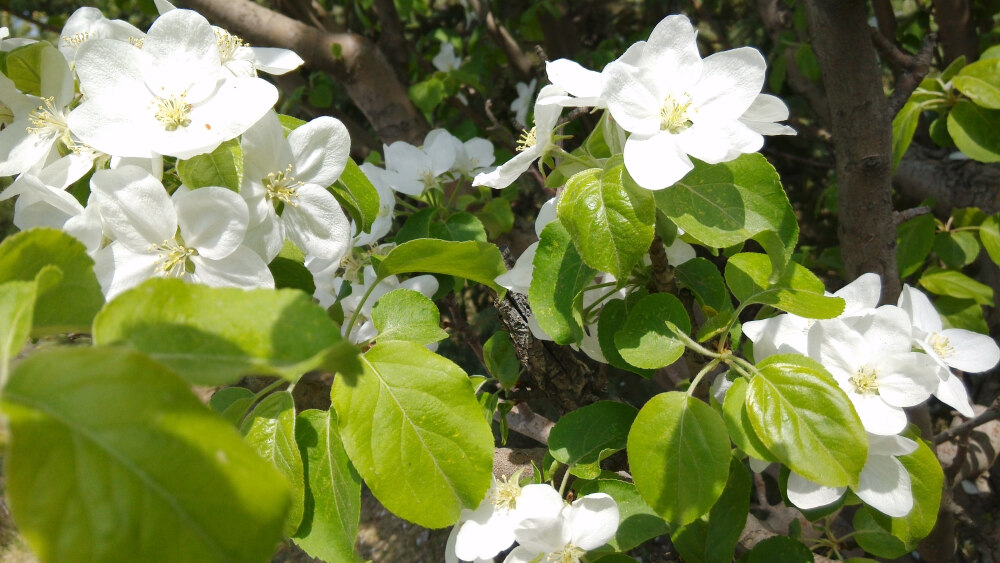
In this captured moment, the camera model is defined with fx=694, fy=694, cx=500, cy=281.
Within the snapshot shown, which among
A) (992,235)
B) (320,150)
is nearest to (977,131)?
(992,235)

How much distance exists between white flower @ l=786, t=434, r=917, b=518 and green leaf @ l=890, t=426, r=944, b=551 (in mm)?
34

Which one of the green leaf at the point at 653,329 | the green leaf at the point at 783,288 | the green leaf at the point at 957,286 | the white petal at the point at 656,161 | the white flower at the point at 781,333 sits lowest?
the green leaf at the point at 957,286

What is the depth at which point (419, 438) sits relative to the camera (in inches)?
27.6

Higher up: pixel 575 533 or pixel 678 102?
pixel 678 102

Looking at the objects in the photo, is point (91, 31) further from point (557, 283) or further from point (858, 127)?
point (858, 127)

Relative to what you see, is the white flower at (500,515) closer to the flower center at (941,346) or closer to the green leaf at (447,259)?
the green leaf at (447,259)

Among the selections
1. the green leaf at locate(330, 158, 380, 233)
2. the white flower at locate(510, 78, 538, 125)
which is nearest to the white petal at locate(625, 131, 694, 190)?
the green leaf at locate(330, 158, 380, 233)

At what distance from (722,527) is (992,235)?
1099mm

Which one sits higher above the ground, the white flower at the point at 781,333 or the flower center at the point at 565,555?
the white flower at the point at 781,333

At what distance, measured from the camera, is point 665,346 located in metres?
0.79

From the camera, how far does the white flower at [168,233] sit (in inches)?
26.4

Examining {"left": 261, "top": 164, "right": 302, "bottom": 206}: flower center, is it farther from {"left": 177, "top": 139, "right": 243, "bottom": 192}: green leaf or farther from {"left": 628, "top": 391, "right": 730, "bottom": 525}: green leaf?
{"left": 628, "top": 391, "right": 730, "bottom": 525}: green leaf

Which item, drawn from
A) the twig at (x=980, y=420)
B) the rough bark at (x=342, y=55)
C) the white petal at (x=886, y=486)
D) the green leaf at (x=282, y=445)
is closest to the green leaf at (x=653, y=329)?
the white petal at (x=886, y=486)

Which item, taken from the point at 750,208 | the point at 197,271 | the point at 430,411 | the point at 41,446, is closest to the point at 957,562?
the point at 750,208
